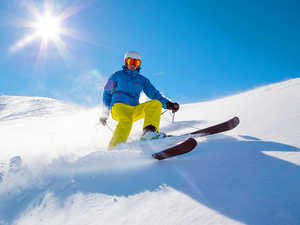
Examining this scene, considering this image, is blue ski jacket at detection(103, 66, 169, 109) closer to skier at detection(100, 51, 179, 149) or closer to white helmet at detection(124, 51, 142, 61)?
skier at detection(100, 51, 179, 149)

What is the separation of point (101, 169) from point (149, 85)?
2078 millimetres

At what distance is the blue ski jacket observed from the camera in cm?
284

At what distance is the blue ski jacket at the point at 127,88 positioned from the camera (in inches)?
112

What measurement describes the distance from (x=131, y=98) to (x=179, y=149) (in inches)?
66.5

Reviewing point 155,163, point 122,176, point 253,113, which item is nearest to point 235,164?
point 155,163

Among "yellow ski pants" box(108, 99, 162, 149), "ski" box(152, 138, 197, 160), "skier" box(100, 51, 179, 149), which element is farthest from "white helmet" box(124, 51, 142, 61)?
"ski" box(152, 138, 197, 160)

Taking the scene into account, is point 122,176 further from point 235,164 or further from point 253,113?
point 253,113

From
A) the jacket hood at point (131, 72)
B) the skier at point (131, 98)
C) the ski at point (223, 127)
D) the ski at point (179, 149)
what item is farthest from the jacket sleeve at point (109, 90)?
the ski at point (179, 149)

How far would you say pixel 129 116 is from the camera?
243cm

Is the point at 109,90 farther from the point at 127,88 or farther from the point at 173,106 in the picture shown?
the point at 173,106

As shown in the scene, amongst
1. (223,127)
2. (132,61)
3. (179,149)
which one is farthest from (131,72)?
(179,149)

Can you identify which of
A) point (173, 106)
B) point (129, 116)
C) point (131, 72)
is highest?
point (131, 72)

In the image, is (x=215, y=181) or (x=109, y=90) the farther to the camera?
(x=109, y=90)

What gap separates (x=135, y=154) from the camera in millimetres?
1486
